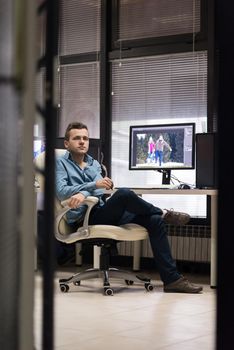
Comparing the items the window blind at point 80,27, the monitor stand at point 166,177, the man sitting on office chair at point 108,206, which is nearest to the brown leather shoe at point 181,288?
the man sitting on office chair at point 108,206

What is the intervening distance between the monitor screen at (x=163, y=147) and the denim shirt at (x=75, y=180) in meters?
0.73

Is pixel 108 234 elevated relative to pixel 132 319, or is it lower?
elevated

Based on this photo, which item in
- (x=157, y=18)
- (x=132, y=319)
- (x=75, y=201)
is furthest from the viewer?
(x=157, y=18)

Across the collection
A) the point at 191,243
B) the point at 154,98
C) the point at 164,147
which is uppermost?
the point at 154,98

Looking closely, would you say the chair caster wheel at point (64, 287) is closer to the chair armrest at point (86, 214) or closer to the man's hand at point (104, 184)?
the chair armrest at point (86, 214)

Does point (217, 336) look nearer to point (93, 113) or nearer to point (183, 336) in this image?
point (183, 336)

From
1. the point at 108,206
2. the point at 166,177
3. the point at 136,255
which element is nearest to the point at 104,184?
the point at 108,206

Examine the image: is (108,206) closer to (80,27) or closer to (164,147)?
(164,147)

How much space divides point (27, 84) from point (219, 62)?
49cm

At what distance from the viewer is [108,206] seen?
4230mm

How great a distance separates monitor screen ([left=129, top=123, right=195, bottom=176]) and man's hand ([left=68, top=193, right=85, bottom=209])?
3.65 feet

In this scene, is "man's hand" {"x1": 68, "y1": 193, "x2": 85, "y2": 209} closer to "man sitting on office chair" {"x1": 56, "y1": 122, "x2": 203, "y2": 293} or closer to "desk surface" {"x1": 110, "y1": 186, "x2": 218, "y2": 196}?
"man sitting on office chair" {"x1": 56, "y1": 122, "x2": 203, "y2": 293}

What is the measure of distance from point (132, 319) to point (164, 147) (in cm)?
210

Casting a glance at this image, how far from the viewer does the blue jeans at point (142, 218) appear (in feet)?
13.9
